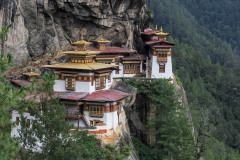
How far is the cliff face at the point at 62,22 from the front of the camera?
31.9 m

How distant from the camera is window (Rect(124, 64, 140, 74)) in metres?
39.2

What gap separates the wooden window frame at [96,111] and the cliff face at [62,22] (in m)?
9.65

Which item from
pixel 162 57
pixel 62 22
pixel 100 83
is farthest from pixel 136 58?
pixel 100 83

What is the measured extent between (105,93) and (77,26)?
1299cm

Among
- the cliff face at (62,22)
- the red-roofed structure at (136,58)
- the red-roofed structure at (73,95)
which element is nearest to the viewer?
the red-roofed structure at (73,95)

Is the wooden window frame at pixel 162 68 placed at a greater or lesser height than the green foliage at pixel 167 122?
greater

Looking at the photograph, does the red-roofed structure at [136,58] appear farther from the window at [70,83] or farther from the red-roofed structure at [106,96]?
the window at [70,83]

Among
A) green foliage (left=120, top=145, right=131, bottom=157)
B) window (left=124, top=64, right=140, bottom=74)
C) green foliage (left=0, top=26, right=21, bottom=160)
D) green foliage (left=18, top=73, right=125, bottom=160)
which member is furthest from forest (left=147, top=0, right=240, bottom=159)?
green foliage (left=0, top=26, right=21, bottom=160)

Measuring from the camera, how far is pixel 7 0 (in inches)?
1182

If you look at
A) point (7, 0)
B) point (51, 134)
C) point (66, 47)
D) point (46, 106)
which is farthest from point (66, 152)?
point (66, 47)

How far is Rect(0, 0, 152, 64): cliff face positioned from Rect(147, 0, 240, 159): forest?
1270 centimetres

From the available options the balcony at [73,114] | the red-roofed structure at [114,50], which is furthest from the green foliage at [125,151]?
the red-roofed structure at [114,50]

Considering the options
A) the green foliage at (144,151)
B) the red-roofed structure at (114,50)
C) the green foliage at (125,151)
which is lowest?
the green foliage at (144,151)

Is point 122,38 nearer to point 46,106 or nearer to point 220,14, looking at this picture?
point 46,106
